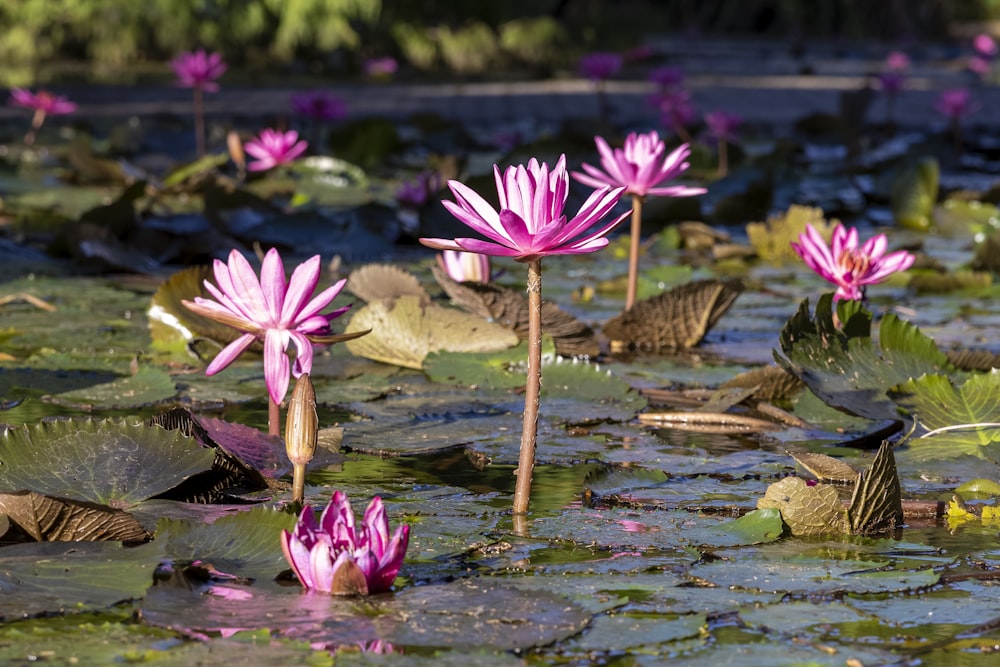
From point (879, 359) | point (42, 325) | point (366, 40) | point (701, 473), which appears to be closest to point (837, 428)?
point (879, 359)

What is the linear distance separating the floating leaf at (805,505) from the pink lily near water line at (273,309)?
0.58 meters

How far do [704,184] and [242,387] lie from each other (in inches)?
138

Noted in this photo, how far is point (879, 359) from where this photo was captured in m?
2.43

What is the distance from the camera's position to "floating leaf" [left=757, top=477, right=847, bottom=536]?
178 cm

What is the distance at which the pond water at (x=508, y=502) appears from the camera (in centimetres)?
139

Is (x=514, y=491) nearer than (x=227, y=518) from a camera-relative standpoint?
No

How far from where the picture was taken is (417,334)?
9.39ft

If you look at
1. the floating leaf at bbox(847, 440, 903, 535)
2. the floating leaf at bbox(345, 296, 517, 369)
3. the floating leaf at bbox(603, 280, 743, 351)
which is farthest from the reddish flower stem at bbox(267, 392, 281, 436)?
the floating leaf at bbox(603, 280, 743, 351)

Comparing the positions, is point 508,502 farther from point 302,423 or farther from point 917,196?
point 917,196

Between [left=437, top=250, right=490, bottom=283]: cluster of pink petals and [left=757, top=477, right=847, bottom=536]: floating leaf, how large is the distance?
1366 millimetres

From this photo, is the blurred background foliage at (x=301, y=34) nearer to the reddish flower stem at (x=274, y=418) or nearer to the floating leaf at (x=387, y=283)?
the floating leaf at (x=387, y=283)

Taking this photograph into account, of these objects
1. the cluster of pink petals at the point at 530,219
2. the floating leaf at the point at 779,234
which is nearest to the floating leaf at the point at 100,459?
the cluster of pink petals at the point at 530,219

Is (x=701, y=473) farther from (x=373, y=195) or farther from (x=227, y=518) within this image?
(x=373, y=195)

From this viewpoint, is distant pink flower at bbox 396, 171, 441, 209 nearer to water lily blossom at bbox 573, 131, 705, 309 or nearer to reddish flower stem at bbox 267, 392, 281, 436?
water lily blossom at bbox 573, 131, 705, 309
